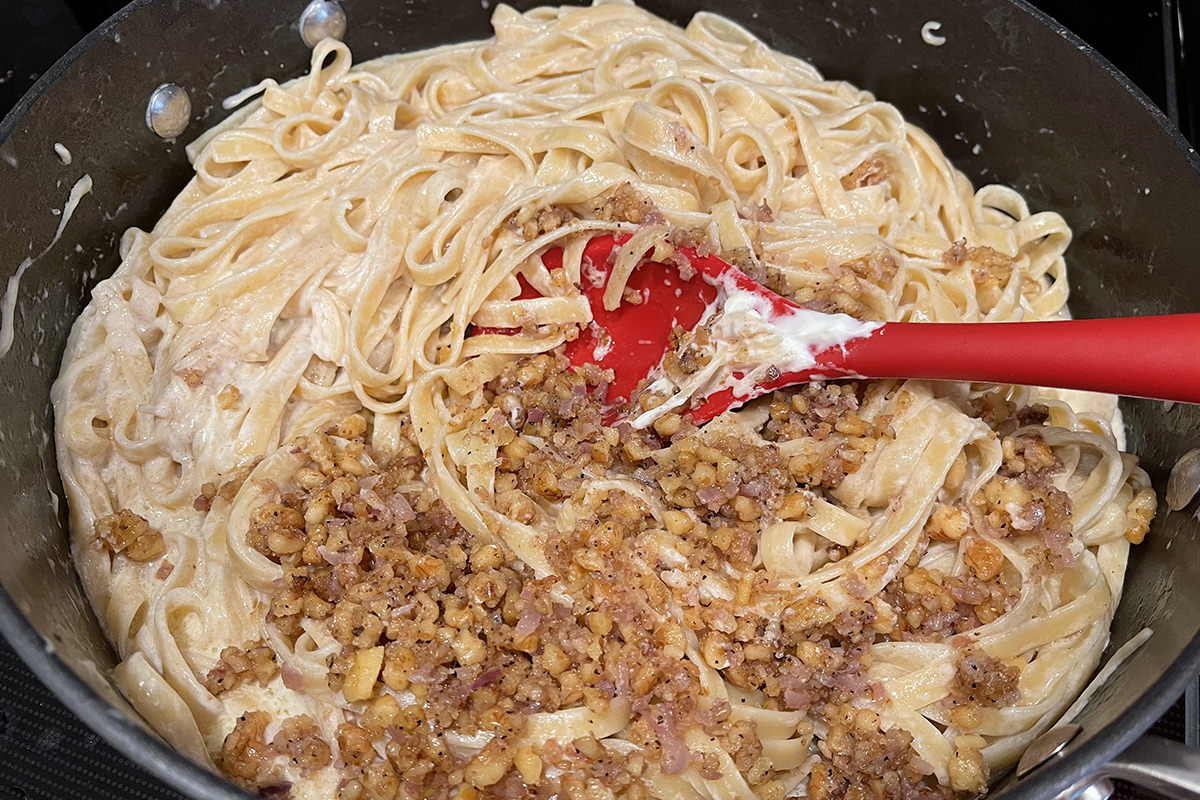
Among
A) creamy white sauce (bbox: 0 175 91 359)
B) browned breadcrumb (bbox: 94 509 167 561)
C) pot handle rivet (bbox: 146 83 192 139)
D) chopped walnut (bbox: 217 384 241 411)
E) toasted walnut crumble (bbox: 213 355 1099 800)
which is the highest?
pot handle rivet (bbox: 146 83 192 139)

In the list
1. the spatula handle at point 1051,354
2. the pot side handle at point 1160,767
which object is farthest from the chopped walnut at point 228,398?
the pot side handle at point 1160,767

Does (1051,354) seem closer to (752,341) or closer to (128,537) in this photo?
(752,341)

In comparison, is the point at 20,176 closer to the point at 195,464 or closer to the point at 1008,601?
the point at 195,464

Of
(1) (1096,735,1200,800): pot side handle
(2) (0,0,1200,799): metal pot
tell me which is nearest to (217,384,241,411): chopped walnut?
(2) (0,0,1200,799): metal pot

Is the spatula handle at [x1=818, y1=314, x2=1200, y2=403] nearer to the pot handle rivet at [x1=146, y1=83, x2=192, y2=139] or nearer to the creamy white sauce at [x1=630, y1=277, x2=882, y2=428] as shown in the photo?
the creamy white sauce at [x1=630, y1=277, x2=882, y2=428]

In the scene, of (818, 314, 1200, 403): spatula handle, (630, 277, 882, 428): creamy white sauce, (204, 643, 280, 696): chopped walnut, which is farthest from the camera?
→ (630, 277, 882, 428): creamy white sauce

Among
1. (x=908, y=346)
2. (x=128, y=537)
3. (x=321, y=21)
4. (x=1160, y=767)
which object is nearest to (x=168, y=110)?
(x=321, y=21)

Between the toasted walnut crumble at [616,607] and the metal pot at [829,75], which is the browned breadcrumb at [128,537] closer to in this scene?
the metal pot at [829,75]
